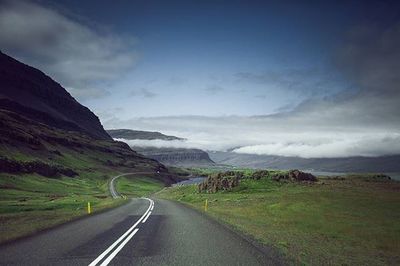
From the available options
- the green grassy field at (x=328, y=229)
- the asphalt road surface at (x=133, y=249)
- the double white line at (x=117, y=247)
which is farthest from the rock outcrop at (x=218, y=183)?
the asphalt road surface at (x=133, y=249)

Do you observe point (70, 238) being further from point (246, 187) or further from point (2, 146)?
point (2, 146)

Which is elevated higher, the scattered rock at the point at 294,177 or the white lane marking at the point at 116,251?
the scattered rock at the point at 294,177

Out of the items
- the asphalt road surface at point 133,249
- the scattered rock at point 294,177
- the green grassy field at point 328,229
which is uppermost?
the scattered rock at point 294,177

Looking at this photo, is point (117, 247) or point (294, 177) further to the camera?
point (294, 177)

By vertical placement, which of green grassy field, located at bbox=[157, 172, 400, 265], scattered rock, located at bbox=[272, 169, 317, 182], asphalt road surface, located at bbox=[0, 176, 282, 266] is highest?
scattered rock, located at bbox=[272, 169, 317, 182]

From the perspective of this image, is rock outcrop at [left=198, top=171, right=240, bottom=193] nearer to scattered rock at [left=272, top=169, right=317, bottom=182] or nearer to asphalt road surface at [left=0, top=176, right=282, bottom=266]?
scattered rock at [left=272, top=169, right=317, bottom=182]

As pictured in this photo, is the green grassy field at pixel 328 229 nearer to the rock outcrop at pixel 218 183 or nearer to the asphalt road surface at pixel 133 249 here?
the asphalt road surface at pixel 133 249

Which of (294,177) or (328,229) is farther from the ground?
(294,177)

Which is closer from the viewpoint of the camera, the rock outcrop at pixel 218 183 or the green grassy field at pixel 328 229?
the green grassy field at pixel 328 229

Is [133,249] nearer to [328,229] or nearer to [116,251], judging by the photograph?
[116,251]

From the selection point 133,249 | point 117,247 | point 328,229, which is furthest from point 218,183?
point 133,249

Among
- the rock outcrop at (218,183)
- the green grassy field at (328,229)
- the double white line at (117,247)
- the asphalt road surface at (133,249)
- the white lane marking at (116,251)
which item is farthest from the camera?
the rock outcrop at (218,183)

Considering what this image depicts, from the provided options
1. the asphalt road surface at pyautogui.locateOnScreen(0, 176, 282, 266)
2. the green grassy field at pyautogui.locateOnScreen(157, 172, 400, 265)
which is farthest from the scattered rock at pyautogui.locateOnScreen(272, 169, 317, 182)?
the asphalt road surface at pyautogui.locateOnScreen(0, 176, 282, 266)

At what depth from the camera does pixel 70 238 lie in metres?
19.2
